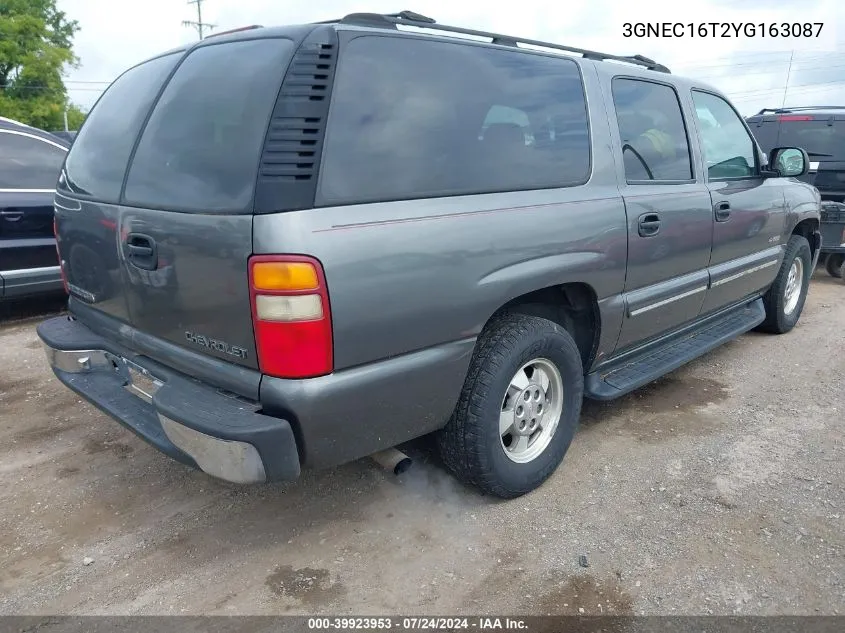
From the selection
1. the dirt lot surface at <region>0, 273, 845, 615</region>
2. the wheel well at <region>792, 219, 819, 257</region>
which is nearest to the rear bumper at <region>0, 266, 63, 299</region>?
the dirt lot surface at <region>0, 273, 845, 615</region>

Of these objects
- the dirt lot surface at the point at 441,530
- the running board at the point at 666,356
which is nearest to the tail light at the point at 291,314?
the dirt lot surface at the point at 441,530

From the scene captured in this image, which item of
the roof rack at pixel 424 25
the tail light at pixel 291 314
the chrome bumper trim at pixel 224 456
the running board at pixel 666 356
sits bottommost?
the running board at pixel 666 356

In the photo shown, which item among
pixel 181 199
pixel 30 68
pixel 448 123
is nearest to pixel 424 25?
pixel 448 123

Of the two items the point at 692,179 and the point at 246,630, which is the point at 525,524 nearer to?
the point at 246,630

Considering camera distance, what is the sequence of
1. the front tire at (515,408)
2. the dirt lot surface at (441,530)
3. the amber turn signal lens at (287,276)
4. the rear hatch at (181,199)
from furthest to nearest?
the front tire at (515,408) < the dirt lot surface at (441,530) < the rear hatch at (181,199) < the amber turn signal lens at (287,276)

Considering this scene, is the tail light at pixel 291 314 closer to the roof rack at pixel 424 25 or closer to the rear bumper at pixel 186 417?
the rear bumper at pixel 186 417

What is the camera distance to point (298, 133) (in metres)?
2.12

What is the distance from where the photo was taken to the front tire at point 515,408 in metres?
2.66

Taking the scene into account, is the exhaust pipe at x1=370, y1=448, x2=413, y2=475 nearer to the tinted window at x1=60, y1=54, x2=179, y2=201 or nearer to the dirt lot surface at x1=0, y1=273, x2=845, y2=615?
the dirt lot surface at x1=0, y1=273, x2=845, y2=615

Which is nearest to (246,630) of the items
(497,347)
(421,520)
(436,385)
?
(421,520)

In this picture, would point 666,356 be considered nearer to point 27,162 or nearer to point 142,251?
point 142,251

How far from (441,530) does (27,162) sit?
16.0 ft

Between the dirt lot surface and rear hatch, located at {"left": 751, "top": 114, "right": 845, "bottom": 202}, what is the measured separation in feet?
15.9

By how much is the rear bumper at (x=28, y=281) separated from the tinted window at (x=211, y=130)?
3.33m
